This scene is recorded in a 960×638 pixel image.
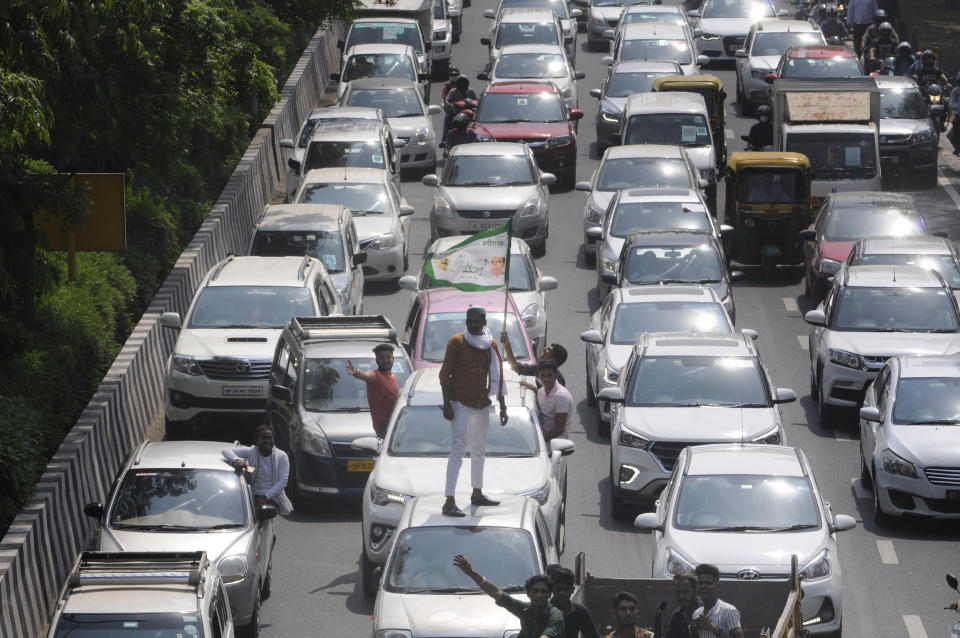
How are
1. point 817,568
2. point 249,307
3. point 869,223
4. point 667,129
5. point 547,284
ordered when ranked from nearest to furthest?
point 817,568 → point 249,307 → point 547,284 → point 869,223 → point 667,129

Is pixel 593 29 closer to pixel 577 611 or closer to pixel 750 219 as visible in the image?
pixel 750 219

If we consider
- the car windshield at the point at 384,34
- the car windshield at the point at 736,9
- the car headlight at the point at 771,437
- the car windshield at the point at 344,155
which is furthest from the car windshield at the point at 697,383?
the car windshield at the point at 736,9

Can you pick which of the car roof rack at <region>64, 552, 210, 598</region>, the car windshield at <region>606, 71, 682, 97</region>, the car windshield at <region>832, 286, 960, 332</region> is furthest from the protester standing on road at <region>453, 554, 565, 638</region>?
the car windshield at <region>606, 71, 682, 97</region>

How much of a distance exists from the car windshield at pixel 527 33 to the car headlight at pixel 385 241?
19331mm

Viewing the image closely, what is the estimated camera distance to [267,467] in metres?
17.6

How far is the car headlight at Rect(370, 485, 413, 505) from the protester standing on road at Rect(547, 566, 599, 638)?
4.19 metres

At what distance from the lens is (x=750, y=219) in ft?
97.1

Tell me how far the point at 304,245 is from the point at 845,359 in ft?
26.7

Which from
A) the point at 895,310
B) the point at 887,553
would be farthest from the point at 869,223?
the point at 887,553

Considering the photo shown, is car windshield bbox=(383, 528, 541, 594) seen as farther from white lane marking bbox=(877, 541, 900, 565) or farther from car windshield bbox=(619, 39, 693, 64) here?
car windshield bbox=(619, 39, 693, 64)

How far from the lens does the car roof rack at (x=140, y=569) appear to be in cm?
1368

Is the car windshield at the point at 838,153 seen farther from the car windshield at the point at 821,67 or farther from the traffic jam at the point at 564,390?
the car windshield at the point at 821,67

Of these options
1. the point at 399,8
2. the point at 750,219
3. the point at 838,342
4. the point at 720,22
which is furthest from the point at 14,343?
the point at 720,22

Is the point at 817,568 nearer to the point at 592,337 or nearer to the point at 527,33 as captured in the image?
the point at 592,337
